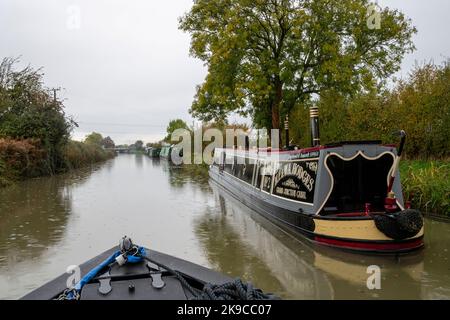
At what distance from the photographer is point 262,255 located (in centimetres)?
769

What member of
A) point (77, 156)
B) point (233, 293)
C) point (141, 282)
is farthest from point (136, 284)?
point (77, 156)

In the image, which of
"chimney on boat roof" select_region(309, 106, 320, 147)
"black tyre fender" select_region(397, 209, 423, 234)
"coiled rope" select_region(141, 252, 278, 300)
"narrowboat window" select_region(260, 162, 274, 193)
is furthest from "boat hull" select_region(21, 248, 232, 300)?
"narrowboat window" select_region(260, 162, 274, 193)

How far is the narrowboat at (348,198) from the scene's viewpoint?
6.95 meters

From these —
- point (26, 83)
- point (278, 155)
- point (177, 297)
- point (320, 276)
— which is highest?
point (26, 83)

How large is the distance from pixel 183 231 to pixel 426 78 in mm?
10735

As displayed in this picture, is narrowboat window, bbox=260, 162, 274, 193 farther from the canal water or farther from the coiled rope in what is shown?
the coiled rope

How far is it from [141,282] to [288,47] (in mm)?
17314

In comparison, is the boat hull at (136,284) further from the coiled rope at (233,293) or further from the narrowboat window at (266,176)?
the narrowboat window at (266,176)

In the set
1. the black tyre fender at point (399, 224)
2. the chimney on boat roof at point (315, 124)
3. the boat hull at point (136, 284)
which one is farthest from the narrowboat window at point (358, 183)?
the boat hull at point (136, 284)

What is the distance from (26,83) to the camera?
2452cm

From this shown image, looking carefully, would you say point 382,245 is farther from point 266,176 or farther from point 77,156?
point 77,156

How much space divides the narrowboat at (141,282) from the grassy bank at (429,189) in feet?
25.6

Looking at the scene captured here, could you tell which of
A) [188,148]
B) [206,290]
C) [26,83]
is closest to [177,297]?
[206,290]
